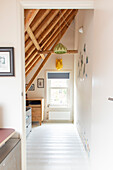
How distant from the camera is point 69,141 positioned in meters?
2.93

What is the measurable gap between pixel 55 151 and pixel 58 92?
248 centimetres

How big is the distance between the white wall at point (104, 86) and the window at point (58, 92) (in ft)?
11.4

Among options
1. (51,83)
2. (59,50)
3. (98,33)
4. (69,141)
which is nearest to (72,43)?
(51,83)

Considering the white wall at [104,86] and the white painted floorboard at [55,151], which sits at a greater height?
the white wall at [104,86]

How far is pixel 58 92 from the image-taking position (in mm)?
4699

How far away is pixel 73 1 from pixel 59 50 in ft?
4.06

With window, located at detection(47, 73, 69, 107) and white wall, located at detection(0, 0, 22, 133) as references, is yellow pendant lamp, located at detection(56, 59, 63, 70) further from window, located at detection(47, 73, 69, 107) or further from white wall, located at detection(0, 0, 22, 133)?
white wall, located at detection(0, 0, 22, 133)

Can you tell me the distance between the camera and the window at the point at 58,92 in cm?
467

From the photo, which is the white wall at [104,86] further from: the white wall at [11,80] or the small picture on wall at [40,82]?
the small picture on wall at [40,82]

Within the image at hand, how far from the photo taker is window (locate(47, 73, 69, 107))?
467 centimetres

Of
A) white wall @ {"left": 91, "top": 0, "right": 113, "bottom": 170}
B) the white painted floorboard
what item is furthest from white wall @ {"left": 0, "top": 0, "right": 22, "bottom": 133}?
the white painted floorboard

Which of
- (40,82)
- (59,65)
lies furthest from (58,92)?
(59,65)

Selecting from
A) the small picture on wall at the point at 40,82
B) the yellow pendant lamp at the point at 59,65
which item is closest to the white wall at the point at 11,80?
the yellow pendant lamp at the point at 59,65

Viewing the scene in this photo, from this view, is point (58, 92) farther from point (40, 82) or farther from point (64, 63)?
point (64, 63)
